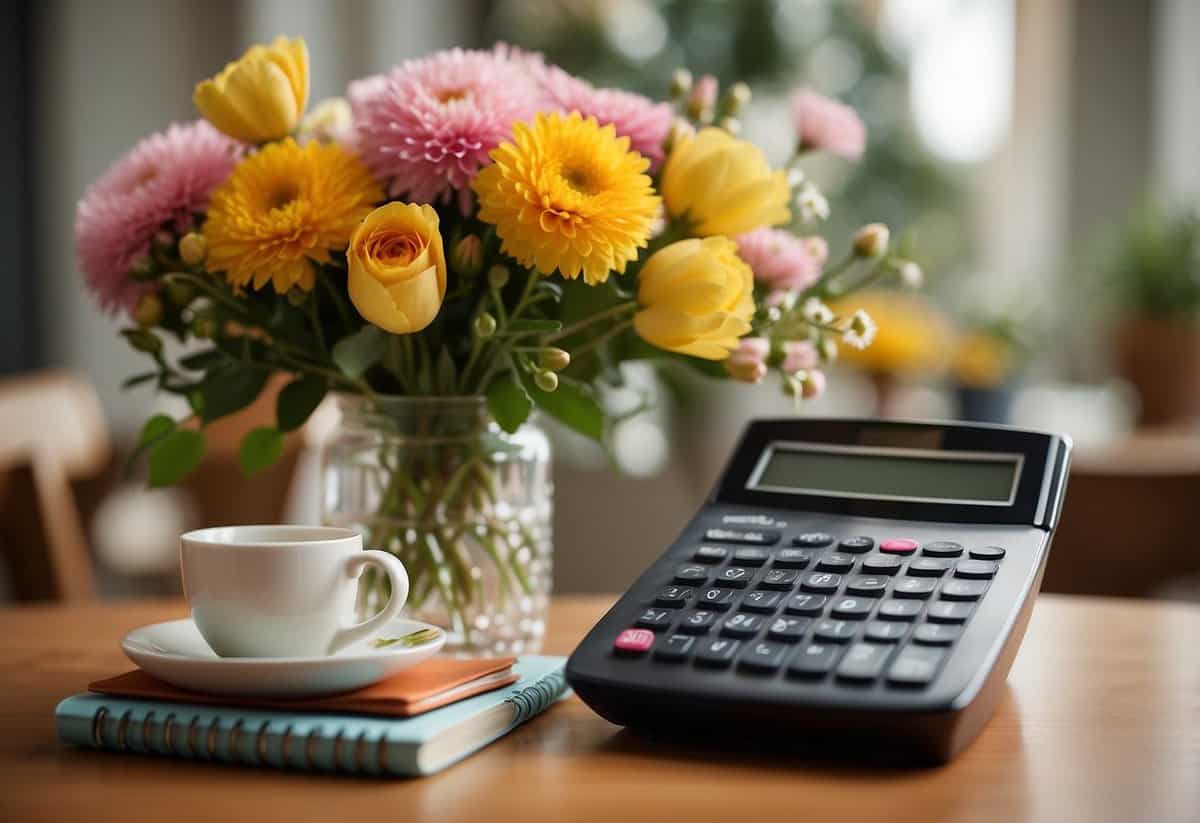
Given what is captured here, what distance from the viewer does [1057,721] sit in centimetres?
62

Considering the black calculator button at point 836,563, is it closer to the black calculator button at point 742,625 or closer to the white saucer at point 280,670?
the black calculator button at point 742,625

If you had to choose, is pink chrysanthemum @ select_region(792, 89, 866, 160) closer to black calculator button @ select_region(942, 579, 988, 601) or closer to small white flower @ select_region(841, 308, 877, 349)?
small white flower @ select_region(841, 308, 877, 349)

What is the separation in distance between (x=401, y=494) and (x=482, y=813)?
303mm

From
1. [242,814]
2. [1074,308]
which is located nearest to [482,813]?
[242,814]

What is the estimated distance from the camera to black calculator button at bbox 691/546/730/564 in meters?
0.66

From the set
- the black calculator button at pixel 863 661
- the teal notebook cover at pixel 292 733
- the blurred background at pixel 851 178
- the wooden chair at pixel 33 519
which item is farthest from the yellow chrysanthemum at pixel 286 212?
the blurred background at pixel 851 178

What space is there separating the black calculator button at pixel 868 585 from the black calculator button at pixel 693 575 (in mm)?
68

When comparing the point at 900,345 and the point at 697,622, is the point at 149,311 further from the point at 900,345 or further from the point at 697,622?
the point at 900,345

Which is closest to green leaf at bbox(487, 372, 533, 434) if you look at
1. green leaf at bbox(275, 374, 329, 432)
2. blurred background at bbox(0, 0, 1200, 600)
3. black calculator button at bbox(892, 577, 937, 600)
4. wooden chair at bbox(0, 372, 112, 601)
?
green leaf at bbox(275, 374, 329, 432)

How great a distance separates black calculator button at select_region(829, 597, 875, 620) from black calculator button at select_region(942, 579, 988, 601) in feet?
Result: 0.11

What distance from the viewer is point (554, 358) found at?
0.65 metres

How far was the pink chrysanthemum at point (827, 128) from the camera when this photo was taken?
807 mm

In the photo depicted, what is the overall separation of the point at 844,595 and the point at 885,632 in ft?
0.14

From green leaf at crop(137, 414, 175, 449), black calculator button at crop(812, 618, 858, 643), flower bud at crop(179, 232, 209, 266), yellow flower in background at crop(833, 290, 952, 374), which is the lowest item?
yellow flower in background at crop(833, 290, 952, 374)
